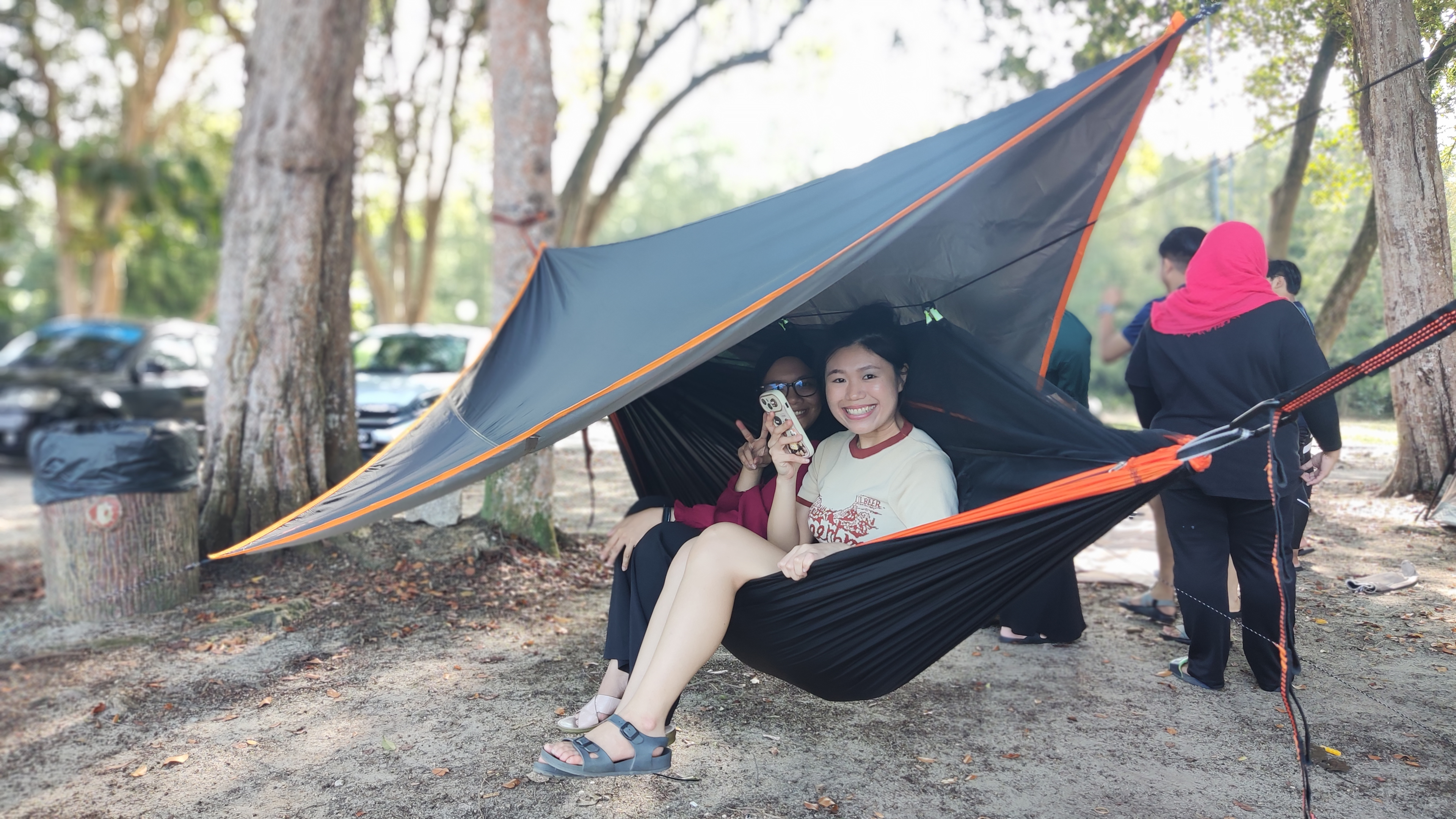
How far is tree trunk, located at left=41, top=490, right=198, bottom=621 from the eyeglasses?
2.65m

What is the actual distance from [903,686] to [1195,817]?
3.29ft

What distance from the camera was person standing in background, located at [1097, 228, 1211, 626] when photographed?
10.7 feet

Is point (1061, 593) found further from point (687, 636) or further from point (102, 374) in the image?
point (102, 374)

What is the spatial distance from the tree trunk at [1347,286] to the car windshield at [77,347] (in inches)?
339

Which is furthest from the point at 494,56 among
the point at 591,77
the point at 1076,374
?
the point at 591,77

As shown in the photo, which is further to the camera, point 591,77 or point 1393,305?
point 591,77

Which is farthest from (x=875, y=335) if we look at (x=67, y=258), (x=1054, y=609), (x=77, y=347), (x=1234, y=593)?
→ (x=67, y=258)

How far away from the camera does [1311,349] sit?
254cm

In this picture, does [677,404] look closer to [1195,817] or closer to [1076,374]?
[1076,374]

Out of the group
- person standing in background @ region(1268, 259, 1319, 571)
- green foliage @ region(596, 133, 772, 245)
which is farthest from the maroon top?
green foliage @ region(596, 133, 772, 245)

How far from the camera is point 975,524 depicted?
2.02 m

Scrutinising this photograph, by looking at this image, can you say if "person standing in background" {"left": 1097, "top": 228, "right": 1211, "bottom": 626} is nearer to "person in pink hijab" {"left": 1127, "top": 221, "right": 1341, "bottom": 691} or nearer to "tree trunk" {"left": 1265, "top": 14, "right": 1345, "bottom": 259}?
"person in pink hijab" {"left": 1127, "top": 221, "right": 1341, "bottom": 691}

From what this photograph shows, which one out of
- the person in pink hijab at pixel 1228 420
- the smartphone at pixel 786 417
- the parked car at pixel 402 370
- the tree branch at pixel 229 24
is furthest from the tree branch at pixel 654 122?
the smartphone at pixel 786 417

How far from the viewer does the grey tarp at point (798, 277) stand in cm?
231
